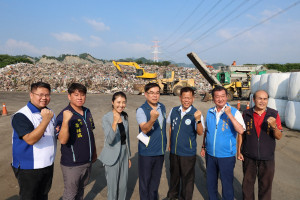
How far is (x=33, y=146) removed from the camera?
1.86m

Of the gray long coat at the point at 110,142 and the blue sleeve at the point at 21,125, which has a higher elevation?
the blue sleeve at the point at 21,125

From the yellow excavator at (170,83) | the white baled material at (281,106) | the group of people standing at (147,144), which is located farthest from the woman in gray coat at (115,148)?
the yellow excavator at (170,83)

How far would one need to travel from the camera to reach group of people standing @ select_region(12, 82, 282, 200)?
1.91m

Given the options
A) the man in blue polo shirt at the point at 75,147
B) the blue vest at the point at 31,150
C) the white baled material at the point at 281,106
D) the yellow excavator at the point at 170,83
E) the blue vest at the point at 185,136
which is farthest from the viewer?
the yellow excavator at the point at 170,83

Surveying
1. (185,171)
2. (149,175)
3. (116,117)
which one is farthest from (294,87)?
(116,117)

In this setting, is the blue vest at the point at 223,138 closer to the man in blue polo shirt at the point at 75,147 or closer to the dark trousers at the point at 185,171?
the dark trousers at the point at 185,171

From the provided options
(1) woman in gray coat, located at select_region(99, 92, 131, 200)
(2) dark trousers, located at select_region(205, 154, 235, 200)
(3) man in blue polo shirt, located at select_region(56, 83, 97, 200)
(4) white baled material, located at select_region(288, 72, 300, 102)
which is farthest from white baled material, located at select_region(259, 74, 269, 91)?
(3) man in blue polo shirt, located at select_region(56, 83, 97, 200)

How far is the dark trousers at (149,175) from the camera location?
2.41m

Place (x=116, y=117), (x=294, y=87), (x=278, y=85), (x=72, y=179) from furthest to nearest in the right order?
(x=278, y=85), (x=294, y=87), (x=116, y=117), (x=72, y=179)

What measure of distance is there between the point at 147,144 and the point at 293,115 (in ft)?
19.8

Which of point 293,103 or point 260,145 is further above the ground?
point 293,103

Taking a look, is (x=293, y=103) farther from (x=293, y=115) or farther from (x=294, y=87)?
(x=294, y=87)

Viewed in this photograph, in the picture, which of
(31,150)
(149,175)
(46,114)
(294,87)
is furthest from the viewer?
(294,87)

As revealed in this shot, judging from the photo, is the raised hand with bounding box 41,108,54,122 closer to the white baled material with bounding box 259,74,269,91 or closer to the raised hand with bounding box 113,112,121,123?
the raised hand with bounding box 113,112,121,123
